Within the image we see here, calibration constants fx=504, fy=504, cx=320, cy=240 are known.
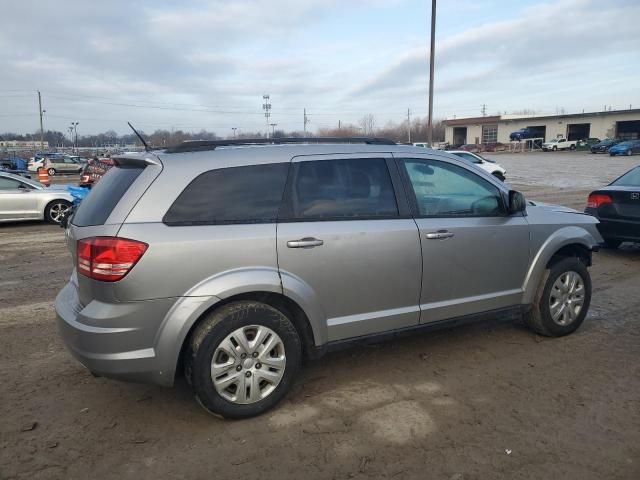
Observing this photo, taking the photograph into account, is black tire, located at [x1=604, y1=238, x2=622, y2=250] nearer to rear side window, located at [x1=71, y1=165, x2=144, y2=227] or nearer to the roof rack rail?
the roof rack rail

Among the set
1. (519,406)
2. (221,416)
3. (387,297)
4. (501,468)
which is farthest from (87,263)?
(519,406)

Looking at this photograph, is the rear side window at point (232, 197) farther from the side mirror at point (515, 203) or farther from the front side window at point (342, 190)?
the side mirror at point (515, 203)

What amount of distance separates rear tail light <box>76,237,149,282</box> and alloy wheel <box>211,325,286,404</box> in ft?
2.49

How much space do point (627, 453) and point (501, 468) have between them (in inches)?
31.3

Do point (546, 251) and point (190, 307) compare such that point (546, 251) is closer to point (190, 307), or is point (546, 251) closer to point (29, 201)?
point (190, 307)

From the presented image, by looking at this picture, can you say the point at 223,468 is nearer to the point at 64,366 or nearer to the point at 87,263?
the point at 87,263

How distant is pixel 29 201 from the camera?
39.8ft

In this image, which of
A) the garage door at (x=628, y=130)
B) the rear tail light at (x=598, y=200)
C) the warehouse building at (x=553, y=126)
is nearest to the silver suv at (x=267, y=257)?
the rear tail light at (x=598, y=200)

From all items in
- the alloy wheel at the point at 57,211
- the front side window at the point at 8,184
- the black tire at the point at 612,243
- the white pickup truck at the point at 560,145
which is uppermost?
the white pickup truck at the point at 560,145

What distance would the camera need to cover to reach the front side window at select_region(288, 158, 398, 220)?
3553 mm

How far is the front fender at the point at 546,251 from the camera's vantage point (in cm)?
451

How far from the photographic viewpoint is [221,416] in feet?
11.0

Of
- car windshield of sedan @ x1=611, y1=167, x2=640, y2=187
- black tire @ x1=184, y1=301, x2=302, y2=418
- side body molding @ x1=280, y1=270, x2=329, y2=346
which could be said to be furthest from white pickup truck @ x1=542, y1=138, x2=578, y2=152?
black tire @ x1=184, y1=301, x2=302, y2=418

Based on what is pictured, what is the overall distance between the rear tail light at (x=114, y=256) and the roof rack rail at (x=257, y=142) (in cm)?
84
